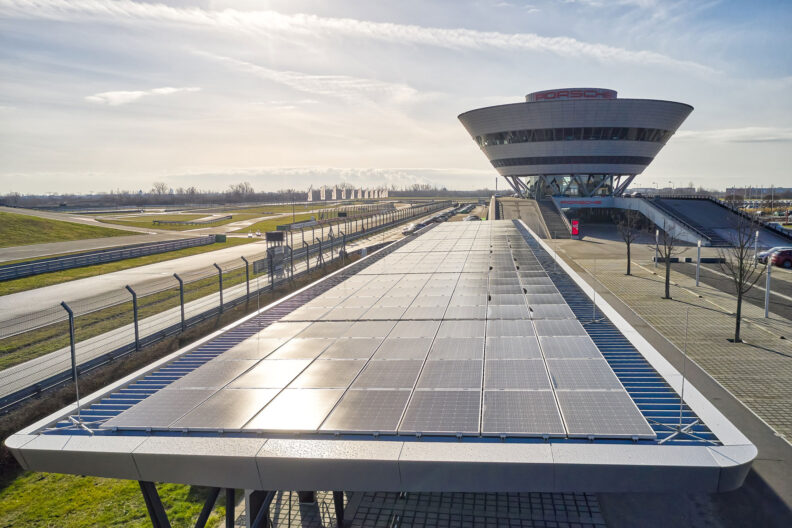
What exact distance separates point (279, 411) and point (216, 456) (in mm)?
1297

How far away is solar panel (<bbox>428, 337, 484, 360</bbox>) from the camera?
9.66 meters

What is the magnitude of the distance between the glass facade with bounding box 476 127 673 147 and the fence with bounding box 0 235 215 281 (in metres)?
50.8

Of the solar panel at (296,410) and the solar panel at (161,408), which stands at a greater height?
the solar panel at (296,410)

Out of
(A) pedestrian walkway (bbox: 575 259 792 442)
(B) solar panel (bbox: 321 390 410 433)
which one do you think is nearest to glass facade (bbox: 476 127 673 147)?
(A) pedestrian walkway (bbox: 575 259 792 442)

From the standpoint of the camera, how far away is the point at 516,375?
854 centimetres

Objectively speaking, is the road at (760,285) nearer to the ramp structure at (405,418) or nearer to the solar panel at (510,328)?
the solar panel at (510,328)

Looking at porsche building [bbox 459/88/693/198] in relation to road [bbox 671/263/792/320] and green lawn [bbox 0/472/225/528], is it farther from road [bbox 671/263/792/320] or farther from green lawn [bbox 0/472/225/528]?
green lawn [bbox 0/472/225/528]

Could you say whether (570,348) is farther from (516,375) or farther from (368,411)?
(368,411)

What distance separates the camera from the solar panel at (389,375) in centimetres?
830

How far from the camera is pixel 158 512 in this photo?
272 inches

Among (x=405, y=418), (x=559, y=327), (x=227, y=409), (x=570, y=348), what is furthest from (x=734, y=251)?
(x=227, y=409)

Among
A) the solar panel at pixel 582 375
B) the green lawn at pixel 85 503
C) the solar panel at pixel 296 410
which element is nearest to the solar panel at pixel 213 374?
the solar panel at pixel 296 410

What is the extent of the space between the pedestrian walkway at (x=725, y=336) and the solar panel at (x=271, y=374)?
36.3 ft

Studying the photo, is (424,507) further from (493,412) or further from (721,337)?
(721,337)
